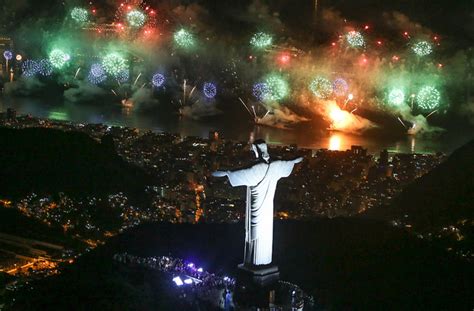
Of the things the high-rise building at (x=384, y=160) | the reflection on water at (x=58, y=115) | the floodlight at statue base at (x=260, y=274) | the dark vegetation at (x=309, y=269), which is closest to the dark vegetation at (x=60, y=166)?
the dark vegetation at (x=309, y=269)

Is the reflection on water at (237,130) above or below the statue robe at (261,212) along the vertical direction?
above

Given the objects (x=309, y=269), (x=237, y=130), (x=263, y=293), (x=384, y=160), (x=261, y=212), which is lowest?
(x=263, y=293)

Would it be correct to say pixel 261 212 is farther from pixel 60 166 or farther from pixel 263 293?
pixel 60 166

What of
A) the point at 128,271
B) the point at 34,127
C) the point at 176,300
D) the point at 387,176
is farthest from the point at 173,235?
the point at 34,127

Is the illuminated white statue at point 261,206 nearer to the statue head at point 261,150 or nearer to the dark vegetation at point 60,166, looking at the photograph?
the statue head at point 261,150

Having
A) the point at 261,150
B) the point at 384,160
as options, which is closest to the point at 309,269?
the point at 261,150

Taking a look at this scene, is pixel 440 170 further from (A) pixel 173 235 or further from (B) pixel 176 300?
(B) pixel 176 300
